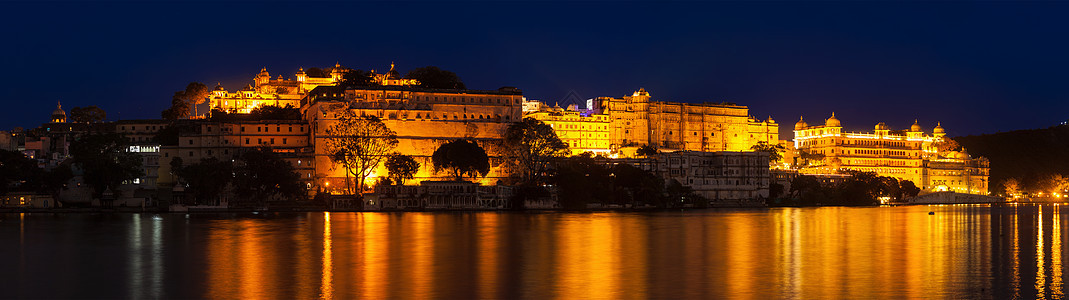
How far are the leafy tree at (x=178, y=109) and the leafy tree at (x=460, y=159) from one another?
3666 centimetres

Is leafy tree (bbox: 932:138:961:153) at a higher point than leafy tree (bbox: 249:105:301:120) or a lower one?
lower

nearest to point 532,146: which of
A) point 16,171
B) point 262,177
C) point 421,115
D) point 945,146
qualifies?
point 421,115

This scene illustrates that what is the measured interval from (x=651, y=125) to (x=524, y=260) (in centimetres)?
8738

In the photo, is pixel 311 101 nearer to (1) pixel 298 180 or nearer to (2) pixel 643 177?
(1) pixel 298 180

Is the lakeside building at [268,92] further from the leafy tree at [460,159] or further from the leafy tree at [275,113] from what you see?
the leafy tree at [460,159]

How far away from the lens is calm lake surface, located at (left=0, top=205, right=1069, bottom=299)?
26.6 metres

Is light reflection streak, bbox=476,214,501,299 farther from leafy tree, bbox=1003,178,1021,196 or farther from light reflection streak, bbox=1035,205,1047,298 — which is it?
leafy tree, bbox=1003,178,1021,196

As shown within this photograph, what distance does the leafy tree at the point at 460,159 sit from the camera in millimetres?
83625

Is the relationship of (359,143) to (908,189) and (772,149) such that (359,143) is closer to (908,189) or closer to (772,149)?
(772,149)

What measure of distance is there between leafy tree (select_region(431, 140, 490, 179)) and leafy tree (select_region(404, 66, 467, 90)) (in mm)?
19756

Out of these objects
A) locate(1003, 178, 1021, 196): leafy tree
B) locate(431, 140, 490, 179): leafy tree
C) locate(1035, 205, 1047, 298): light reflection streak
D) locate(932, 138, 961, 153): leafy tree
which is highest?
locate(932, 138, 961, 153): leafy tree

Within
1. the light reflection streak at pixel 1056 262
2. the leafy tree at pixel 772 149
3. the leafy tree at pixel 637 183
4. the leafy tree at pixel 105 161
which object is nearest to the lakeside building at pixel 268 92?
the leafy tree at pixel 105 161

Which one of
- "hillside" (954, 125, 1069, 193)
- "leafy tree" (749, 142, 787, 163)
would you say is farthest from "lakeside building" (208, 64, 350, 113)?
"hillside" (954, 125, 1069, 193)

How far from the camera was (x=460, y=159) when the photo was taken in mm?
83500
